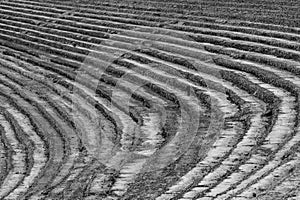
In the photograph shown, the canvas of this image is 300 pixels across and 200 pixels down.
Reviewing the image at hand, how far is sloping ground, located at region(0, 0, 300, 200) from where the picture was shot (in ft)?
22.9

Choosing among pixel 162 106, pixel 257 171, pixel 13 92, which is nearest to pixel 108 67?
pixel 13 92

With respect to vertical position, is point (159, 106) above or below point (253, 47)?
below

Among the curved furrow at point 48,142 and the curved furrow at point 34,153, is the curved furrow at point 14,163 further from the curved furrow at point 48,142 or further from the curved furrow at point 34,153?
the curved furrow at point 48,142

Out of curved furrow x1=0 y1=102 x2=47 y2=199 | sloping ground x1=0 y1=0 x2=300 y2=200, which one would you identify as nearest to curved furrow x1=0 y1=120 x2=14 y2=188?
sloping ground x1=0 y1=0 x2=300 y2=200

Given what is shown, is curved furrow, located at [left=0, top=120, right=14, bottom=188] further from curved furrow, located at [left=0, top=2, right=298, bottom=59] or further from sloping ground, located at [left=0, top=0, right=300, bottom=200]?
curved furrow, located at [left=0, top=2, right=298, bottom=59]

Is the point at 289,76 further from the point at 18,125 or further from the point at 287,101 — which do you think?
the point at 18,125

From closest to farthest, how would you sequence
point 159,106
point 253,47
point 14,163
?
point 14,163 < point 159,106 < point 253,47

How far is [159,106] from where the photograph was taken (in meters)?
10.2

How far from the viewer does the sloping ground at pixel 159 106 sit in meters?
6.96

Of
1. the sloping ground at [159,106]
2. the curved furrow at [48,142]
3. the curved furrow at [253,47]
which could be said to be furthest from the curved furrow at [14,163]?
the curved furrow at [253,47]

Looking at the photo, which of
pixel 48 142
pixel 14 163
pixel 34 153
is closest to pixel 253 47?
pixel 48 142

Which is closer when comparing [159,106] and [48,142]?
[48,142]

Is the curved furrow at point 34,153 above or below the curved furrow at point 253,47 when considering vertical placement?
below

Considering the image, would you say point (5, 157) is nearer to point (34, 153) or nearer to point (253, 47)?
point (34, 153)
